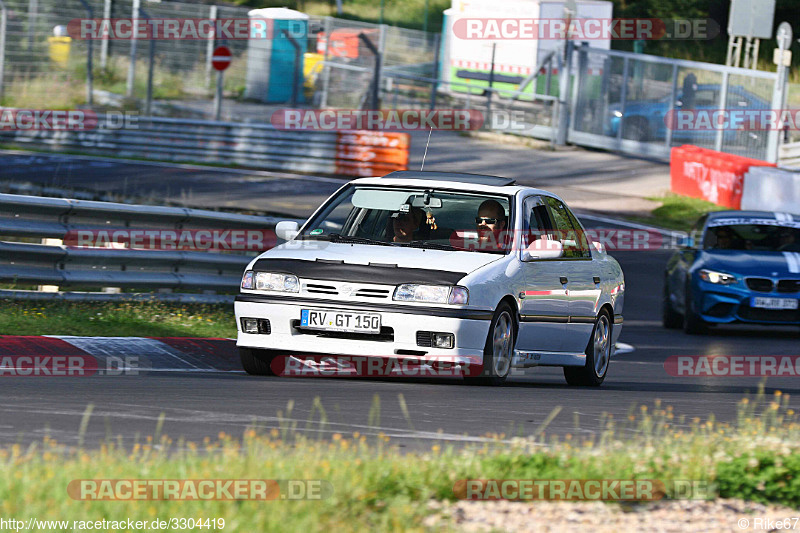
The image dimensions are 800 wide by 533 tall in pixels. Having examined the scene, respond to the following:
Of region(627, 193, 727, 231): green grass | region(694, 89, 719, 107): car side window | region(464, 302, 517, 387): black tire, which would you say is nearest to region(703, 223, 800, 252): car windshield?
region(464, 302, 517, 387): black tire

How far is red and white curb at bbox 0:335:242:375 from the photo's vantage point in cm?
952

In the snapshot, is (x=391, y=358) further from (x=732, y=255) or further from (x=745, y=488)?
(x=732, y=255)

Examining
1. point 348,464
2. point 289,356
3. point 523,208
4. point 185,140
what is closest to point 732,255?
point 523,208

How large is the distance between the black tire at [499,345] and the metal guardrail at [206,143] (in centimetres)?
1993

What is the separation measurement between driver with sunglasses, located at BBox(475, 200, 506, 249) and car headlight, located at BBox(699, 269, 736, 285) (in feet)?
20.3

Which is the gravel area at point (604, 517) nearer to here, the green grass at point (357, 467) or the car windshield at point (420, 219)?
the green grass at point (357, 467)

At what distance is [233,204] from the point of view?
2322cm

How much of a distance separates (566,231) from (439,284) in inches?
89.5

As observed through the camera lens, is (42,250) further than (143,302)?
No

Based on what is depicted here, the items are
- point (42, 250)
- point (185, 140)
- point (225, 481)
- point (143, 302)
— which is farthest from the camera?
point (185, 140)

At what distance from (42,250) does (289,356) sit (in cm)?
269

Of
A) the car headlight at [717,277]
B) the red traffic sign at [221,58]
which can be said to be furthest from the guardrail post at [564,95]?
the car headlight at [717,277]

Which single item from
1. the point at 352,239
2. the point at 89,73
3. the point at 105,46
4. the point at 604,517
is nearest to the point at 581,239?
the point at 352,239

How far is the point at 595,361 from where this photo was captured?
10.8 m
